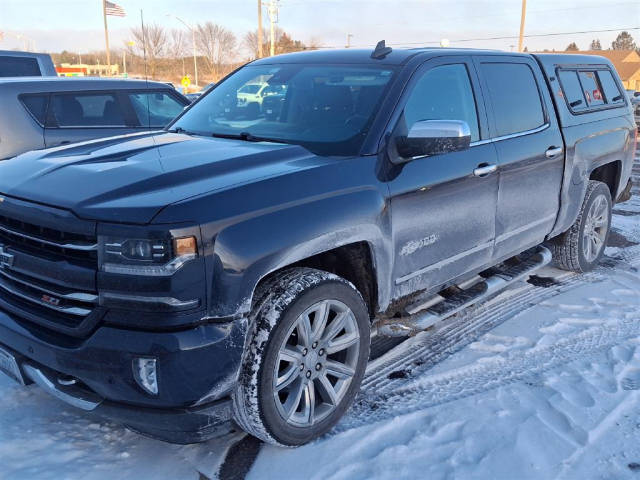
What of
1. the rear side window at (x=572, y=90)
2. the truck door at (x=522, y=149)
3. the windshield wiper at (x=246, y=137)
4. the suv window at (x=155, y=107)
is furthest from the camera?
the suv window at (x=155, y=107)

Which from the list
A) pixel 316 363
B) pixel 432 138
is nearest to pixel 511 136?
pixel 432 138

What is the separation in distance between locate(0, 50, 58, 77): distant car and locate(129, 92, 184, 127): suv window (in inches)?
91.5

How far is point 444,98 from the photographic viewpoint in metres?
3.79

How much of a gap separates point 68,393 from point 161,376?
1.70ft

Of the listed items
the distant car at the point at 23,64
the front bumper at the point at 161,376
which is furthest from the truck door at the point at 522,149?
the distant car at the point at 23,64

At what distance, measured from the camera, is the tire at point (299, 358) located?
2.68m

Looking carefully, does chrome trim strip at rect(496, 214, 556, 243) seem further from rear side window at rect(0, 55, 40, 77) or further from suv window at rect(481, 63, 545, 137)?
rear side window at rect(0, 55, 40, 77)

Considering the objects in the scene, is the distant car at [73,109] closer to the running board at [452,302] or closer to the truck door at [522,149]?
the truck door at [522,149]

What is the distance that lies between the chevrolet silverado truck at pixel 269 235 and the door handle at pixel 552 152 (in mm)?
26

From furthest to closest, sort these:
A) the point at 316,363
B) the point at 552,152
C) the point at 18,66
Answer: the point at 18,66, the point at 552,152, the point at 316,363

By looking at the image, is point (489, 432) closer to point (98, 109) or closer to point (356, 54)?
point (356, 54)

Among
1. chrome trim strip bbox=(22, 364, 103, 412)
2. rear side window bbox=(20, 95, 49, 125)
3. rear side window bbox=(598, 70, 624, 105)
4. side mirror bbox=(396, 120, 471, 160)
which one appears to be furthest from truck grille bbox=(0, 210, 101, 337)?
rear side window bbox=(598, 70, 624, 105)

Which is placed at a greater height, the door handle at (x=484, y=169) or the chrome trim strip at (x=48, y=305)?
the door handle at (x=484, y=169)

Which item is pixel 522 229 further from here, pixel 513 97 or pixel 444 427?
pixel 444 427
